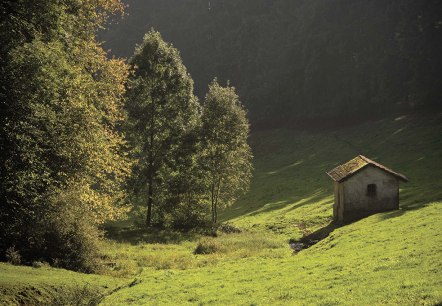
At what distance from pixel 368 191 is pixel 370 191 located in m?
0.21

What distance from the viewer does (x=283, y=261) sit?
103ft

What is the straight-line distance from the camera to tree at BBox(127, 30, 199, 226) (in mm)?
48281

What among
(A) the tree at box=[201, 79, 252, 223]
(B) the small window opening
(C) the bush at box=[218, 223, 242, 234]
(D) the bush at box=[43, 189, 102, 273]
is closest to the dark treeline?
(B) the small window opening

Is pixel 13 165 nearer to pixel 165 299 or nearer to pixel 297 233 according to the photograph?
pixel 165 299

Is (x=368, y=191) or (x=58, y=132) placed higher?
(x=58, y=132)

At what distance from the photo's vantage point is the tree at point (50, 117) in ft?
60.5

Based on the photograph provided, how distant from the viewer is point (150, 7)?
197 metres

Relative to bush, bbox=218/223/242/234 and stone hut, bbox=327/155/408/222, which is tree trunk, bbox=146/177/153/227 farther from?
stone hut, bbox=327/155/408/222

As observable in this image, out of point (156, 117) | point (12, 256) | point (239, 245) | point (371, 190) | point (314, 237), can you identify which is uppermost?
point (156, 117)

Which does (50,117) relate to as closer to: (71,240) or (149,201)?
(71,240)

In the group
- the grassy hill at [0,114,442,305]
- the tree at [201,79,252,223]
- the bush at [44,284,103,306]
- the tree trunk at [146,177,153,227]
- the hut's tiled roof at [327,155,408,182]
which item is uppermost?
the tree at [201,79,252,223]

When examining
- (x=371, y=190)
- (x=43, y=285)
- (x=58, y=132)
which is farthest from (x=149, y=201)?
(x=58, y=132)

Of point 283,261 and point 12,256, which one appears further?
point 283,261

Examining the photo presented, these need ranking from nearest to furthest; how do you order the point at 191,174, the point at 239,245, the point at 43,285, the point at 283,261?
the point at 43,285, the point at 283,261, the point at 239,245, the point at 191,174
